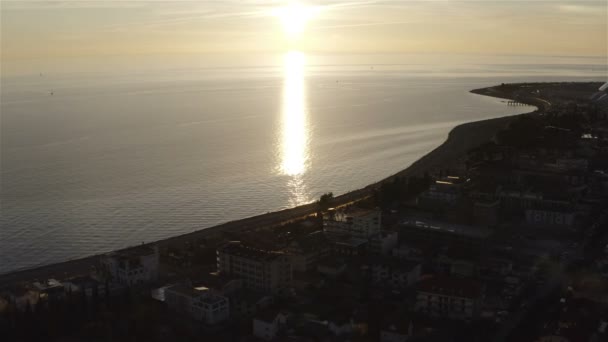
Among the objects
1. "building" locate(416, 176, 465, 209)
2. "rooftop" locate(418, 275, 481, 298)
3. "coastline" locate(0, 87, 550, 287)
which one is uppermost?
"building" locate(416, 176, 465, 209)

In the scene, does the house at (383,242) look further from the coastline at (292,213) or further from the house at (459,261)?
the coastline at (292,213)

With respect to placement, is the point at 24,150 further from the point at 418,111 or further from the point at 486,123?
the point at 418,111

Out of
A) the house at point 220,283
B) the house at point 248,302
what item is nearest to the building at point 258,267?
the house at point 220,283

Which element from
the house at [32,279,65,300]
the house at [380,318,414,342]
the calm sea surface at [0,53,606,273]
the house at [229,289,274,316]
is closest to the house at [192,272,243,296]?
the house at [229,289,274,316]

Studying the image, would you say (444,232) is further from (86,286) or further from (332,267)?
(86,286)

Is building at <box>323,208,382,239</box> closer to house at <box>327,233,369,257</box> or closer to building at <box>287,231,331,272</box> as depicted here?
house at <box>327,233,369,257</box>

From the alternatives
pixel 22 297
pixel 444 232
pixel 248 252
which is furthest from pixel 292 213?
pixel 22 297

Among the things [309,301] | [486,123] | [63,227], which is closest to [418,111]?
[486,123]
